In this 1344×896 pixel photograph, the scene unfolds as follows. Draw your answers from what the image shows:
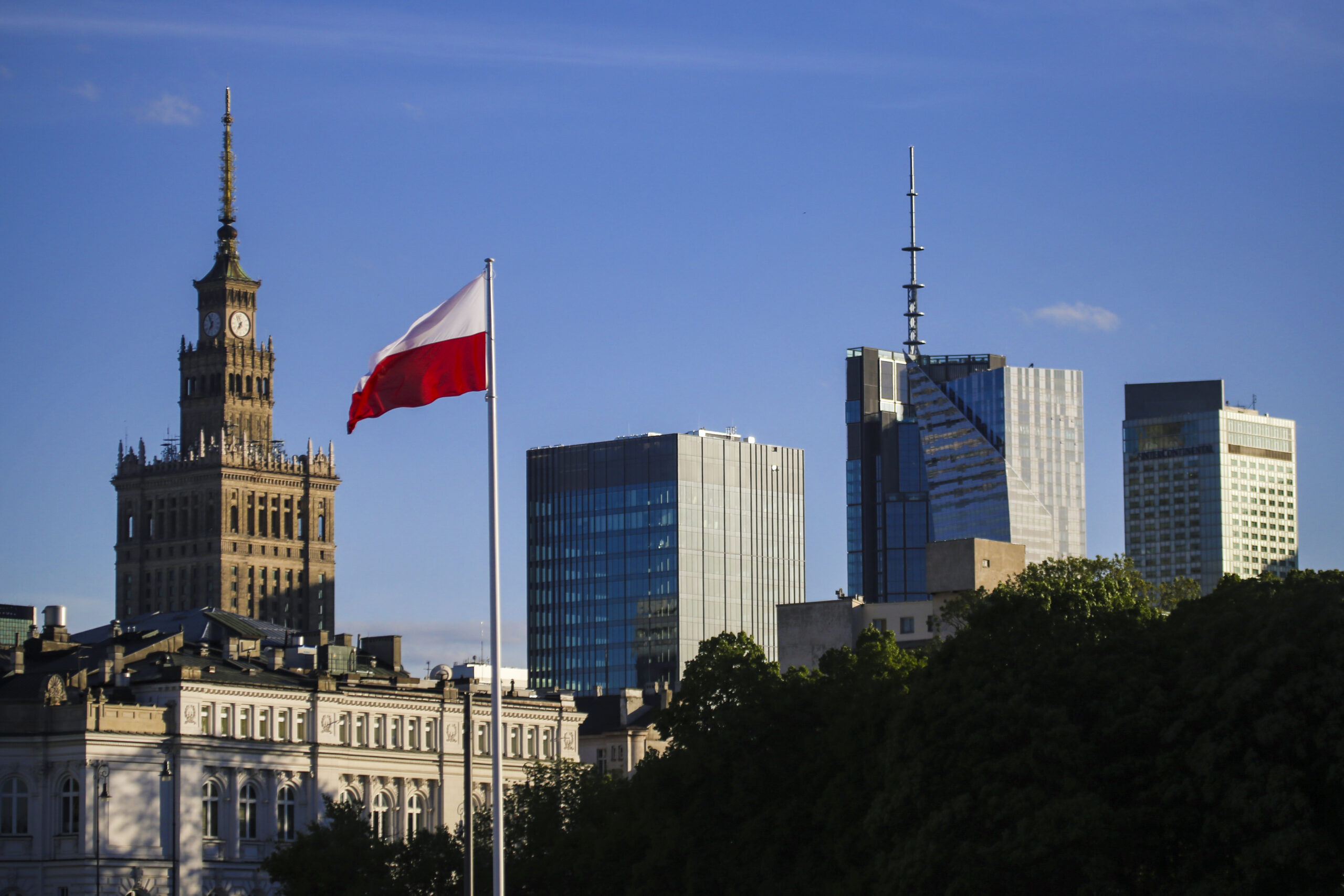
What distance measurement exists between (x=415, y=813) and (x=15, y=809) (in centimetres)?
3245

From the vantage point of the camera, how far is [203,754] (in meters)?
152

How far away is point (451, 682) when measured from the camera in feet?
596

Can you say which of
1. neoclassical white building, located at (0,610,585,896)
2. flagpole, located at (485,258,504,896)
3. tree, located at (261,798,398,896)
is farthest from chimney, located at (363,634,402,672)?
flagpole, located at (485,258,504,896)

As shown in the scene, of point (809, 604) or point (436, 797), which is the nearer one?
point (436, 797)

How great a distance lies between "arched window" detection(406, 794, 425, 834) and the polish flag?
99.3m

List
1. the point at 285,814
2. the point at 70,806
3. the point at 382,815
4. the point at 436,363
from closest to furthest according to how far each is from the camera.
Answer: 1. the point at 436,363
2. the point at 70,806
3. the point at 285,814
4. the point at 382,815

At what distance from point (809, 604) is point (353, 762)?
45876 mm

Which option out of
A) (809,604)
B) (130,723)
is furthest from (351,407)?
(809,604)

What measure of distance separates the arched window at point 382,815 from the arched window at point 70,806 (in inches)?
924

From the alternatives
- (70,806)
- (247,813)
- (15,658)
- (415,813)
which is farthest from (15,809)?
(415,813)

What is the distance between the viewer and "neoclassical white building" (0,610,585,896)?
14438 cm

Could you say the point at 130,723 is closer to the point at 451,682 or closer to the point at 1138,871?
the point at 451,682

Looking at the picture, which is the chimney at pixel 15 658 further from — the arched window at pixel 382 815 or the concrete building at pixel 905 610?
the concrete building at pixel 905 610

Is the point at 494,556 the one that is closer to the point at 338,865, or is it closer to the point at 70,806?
the point at 338,865
